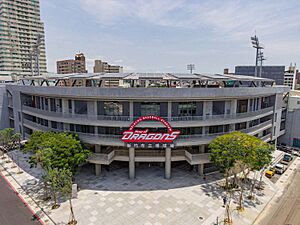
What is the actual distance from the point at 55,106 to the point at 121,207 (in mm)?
24416

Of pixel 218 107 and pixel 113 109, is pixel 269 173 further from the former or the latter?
pixel 113 109

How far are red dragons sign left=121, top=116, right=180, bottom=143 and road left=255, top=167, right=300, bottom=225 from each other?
636 inches

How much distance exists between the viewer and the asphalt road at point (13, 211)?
82.1 ft

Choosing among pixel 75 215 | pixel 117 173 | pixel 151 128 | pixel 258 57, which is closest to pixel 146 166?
pixel 117 173

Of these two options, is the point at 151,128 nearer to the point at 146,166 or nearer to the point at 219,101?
the point at 146,166

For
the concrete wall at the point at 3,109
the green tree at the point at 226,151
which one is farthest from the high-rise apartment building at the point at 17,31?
the green tree at the point at 226,151

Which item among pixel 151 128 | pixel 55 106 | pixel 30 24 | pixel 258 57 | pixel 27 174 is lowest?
pixel 27 174

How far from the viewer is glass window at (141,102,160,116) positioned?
112 feet

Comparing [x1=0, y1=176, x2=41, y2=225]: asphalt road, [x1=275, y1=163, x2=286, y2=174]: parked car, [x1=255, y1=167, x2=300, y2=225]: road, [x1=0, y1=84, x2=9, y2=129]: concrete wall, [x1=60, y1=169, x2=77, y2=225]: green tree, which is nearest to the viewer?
[x1=60, y1=169, x2=77, y2=225]: green tree

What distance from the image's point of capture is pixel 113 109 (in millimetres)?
34719

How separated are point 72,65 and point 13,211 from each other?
499 feet

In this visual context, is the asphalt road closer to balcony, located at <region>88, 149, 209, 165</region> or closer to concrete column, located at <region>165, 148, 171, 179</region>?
balcony, located at <region>88, 149, 209, 165</region>

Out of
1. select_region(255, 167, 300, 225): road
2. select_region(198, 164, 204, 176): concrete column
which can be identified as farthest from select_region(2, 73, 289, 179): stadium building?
select_region(255, 167, 300, 225): road

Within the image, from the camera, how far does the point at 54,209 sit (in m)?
26.9
